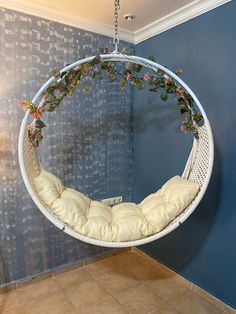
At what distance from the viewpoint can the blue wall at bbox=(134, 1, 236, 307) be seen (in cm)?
175

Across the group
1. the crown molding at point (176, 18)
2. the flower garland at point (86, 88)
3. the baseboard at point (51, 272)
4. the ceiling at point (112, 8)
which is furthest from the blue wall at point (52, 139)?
the flower garland at point (86, 88)

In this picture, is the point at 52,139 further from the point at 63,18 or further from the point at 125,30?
the point at 125,30

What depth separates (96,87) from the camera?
230 cm

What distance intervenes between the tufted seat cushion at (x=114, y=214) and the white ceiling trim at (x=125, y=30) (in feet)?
4.19

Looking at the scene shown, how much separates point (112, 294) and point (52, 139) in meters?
1.36

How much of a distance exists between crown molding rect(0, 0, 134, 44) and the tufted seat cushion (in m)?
1.28

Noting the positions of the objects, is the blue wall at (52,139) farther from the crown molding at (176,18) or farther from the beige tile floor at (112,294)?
the crown molding at (176,18)

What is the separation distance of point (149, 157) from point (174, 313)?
1307 mm

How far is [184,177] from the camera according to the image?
1.75 metres

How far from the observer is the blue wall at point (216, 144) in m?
1.75

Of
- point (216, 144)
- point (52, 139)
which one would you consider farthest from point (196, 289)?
point (52, 139)

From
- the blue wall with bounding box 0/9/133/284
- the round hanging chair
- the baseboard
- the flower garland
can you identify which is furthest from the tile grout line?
the flower garland

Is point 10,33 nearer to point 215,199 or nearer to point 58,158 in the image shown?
point 58,158

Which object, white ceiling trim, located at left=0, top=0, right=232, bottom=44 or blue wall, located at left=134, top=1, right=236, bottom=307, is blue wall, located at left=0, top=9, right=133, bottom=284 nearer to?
white ceiling trim, located at left=0, top=0, right=232, bottom=44
